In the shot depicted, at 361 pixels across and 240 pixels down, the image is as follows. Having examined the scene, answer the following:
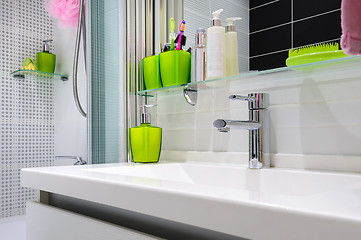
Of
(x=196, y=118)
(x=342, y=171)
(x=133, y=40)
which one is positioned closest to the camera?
(x=342, y=171)

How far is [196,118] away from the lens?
1.08 m

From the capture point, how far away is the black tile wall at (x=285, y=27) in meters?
0.79

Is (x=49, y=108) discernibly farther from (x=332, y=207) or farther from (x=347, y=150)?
(x=332, y=207)

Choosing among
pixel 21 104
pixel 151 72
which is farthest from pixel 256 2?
pixel 21 104

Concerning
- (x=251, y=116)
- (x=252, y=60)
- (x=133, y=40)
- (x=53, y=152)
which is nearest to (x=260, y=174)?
(x=251, y=116)

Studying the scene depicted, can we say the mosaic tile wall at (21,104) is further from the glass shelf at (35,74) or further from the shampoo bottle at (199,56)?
the shampoo bottle at (199,56)

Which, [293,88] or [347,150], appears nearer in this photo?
[347,150]

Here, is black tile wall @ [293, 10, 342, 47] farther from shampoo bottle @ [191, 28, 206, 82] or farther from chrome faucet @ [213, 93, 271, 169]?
shampoo bottle @ [191, 28, 206, 82]

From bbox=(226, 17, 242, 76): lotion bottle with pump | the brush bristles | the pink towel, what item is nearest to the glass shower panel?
bbox=(226, 17, 242, 76): lotion bottle with pump

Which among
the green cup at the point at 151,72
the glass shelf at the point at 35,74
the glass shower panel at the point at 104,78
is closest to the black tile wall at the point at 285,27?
the green cup at the point at 151,72

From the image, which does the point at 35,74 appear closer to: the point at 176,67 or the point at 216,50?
the point at 176,67

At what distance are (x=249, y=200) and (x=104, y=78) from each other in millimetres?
943

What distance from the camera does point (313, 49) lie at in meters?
0.79

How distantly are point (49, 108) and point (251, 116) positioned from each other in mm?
1062
